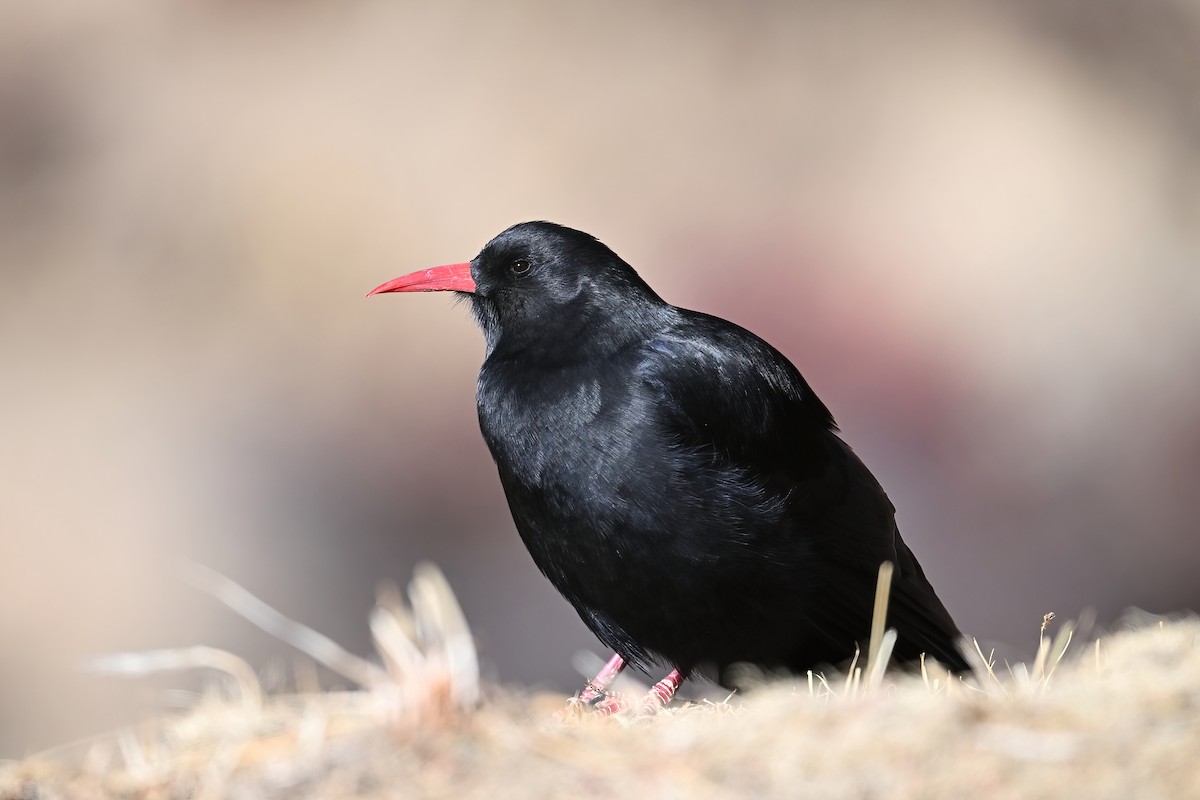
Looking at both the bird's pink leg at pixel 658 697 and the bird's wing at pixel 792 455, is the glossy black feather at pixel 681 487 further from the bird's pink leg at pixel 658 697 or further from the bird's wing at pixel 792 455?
the bird's pink leg at pixel 658 697

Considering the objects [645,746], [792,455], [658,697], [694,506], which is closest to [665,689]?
[658,697]

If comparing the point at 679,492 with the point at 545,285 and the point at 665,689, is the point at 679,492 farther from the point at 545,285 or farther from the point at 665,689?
the point at 545,285

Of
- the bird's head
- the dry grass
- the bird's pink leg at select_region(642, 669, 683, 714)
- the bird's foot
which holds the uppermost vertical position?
the bird's head

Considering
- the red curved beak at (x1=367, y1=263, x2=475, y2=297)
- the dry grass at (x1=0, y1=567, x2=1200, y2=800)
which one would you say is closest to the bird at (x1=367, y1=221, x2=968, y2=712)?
the red curved beak at (x1=367, y1=263, x2=475, y2=297)

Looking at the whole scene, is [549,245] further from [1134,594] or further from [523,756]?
[1134,594]

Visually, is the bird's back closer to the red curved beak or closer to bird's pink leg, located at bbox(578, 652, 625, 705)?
bird's pink leg, located at bbox(578, 652, 625, 705)

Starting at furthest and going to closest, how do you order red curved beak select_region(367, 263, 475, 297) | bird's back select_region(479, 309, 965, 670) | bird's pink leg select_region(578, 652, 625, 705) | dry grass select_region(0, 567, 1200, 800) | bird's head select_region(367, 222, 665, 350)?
red curved beak select_region(367, 263, 475, 297)
bird's head select_region(367, 222, 665, 350)
bird's pink leg select_region(578, 652, 625, 705)
bird's back select_region(479, 309, 965, 670)
dry grass select_region(0, 567, 1200, 800)

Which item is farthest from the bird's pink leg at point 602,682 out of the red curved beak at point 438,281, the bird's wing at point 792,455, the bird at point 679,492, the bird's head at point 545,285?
the red curved beak at point 438,281

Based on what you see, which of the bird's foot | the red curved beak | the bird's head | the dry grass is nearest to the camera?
the dry grass
